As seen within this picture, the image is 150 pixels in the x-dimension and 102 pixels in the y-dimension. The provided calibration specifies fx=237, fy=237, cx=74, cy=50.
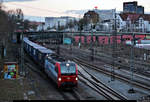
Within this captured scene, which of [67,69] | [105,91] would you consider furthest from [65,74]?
[105,91]

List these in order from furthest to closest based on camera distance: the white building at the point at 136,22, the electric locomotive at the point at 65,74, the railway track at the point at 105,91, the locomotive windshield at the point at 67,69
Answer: the white building at the point at 136,22 → the locomotive windshield at the point at 67,69 → the electric locomotive at the point at 65,74 → the railway track at the point at 105,91

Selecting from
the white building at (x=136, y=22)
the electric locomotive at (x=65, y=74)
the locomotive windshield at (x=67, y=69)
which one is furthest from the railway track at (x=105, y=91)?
the white building at (x=136, y=22)

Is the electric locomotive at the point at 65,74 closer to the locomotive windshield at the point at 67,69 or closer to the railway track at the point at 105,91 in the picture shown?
the locomotive windshield at the point at 67,69

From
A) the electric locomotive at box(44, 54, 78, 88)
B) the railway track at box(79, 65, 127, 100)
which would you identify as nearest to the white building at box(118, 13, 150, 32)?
the railway track at box(79, 65, 127, 100)

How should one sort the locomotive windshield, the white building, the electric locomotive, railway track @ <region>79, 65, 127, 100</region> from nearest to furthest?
railway track @ <region>79, 65, 127, 100</region> → the electric locomotive → the locomotive windshield → the white building

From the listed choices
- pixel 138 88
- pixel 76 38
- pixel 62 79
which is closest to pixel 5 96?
pixel 62 79

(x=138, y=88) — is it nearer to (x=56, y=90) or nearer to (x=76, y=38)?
(x=56, y=90)

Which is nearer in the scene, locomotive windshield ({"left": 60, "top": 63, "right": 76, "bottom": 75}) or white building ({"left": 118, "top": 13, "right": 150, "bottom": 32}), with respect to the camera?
locomotive windshield ({"left": 60, "top": 63, "right": 76, "bottom": 75})

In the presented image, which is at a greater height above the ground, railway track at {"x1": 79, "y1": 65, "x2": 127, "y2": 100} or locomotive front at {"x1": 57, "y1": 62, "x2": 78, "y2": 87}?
locomotive front at {"x1": 57, "y1": 62, "x2": 78, "y2": 87}

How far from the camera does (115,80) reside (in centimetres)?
2492

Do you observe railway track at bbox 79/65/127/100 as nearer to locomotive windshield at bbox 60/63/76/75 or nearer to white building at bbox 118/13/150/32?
locomotive windshield at bbox 60/63/76/75

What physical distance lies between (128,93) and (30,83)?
948 centimetres

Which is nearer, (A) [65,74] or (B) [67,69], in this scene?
(A) [65,74]

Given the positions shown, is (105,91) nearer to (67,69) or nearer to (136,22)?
(67,69)
